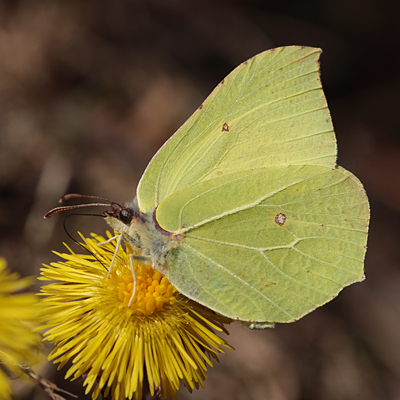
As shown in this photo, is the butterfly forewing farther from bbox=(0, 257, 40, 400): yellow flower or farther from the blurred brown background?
the blurred brown background

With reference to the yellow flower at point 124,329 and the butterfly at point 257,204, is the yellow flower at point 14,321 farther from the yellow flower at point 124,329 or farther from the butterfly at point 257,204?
the butterfly at point 257,204

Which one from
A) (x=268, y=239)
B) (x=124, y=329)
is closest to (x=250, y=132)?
(x=268, y=239)

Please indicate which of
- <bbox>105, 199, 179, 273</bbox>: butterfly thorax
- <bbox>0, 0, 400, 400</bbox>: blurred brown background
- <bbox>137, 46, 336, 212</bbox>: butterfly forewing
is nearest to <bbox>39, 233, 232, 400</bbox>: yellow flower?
<bbox>105, 199, 179, 273</bbox>: butterfly thorax

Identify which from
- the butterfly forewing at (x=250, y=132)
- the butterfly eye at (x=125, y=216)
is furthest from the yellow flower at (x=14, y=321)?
the butterfly forewing at (x=250, y=132)

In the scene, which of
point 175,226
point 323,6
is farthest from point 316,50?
point 323,6

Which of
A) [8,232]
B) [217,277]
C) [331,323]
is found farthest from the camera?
[331,323]

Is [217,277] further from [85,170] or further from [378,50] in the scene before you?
[378,50]

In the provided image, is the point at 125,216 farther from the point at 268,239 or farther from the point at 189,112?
the point at 189,112
